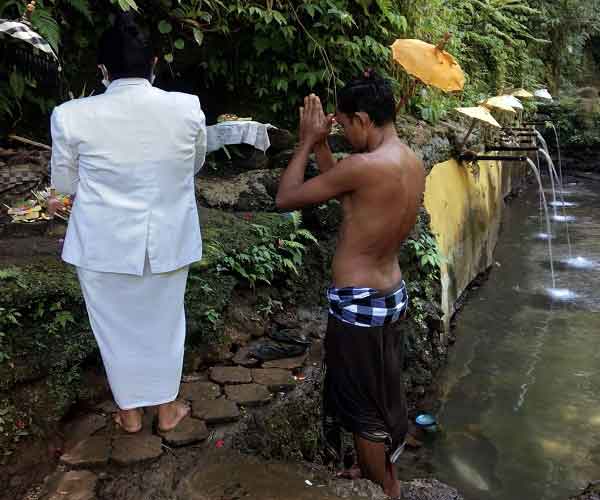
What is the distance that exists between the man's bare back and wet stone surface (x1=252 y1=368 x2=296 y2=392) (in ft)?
3.40

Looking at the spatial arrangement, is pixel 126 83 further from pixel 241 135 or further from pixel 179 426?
pixel 241 135

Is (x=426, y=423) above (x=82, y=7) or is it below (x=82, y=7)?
below

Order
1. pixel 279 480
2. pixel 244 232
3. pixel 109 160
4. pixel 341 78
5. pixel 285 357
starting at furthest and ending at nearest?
1. pixel 341 78
2. pixel 244 232
3. pixel 285 357
4. pixel 279 480
5. pixel 109 160

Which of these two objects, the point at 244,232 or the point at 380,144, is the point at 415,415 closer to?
the point at 244,232

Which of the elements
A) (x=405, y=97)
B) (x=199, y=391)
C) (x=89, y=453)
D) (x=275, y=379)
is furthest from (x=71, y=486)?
(x=405, y=97)

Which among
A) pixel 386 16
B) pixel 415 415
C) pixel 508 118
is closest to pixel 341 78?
pixel 386 16

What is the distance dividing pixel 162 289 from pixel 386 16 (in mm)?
5410

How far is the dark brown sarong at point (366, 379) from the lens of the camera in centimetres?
309

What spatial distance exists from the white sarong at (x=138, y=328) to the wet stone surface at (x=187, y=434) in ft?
0.71

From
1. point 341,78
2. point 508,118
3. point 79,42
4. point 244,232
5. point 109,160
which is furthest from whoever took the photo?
point 508,118

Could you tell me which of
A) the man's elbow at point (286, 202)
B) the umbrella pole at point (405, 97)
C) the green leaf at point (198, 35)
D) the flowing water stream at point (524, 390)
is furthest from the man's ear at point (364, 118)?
the umbrella pole at point (405, 97)

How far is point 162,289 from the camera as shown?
3.00 metres

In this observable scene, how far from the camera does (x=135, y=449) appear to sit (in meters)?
3.08

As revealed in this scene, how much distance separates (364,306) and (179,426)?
4.20 feet
